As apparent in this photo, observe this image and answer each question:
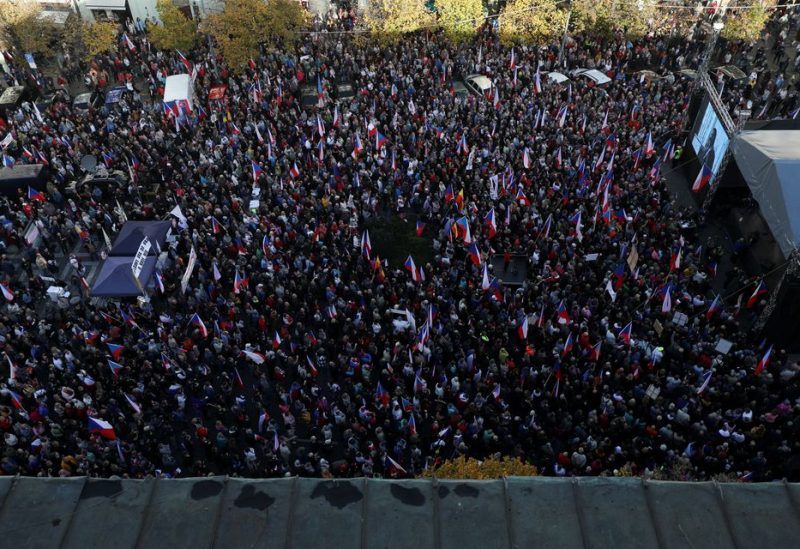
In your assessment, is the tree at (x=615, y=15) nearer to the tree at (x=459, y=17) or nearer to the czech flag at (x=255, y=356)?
the tree at (x=459, y=17)

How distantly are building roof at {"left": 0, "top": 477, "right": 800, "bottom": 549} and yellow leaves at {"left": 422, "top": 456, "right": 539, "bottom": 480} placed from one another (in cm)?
434

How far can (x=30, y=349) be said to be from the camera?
66.5 feet

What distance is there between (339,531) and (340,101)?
27.7 meters

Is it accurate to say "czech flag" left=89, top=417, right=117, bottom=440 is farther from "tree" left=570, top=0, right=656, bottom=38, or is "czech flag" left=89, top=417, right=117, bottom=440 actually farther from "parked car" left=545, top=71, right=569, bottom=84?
"tree" left=570, top=0, right=656, bottom=38

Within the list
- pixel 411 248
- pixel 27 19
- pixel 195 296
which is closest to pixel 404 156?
pixel 411 248

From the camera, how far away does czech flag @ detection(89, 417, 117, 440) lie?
16766 millimetres

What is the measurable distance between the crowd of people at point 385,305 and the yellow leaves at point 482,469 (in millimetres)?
1419

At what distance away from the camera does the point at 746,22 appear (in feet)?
118

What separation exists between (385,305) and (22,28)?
31.5m

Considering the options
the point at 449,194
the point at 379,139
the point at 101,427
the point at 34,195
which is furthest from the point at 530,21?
the point at 101,427

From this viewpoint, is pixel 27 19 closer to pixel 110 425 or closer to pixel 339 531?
pixel 110 425

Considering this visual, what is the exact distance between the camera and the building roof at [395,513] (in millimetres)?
9969

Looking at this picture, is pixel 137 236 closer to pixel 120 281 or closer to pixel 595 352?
pixel 120 281

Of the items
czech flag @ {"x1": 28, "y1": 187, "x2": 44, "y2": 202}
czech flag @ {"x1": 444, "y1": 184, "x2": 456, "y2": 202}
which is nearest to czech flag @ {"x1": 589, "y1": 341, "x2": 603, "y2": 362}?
czech flag @ {"x1": 444, "y1": 184, "x2": 456, "y2": 202}
